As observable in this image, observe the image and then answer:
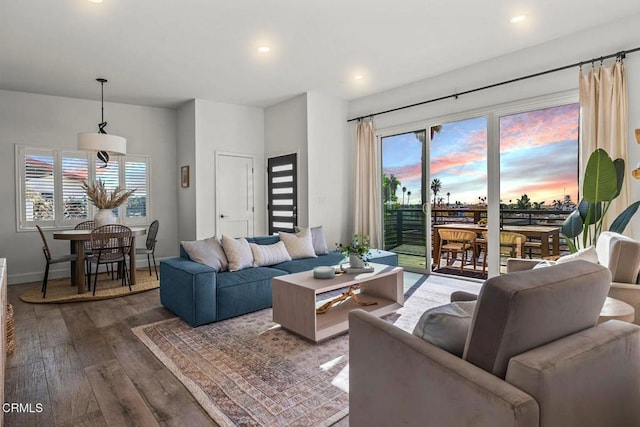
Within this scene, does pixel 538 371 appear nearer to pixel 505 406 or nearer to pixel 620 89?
pixel 505 406

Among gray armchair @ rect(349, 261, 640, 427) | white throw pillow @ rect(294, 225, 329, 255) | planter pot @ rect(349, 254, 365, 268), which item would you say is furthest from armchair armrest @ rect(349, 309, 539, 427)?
white throw pillow @ rect(294, 225, 329, 255)

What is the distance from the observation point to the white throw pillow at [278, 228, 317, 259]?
452cm

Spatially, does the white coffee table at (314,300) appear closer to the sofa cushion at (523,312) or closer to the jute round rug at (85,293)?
the sofa cushion at (523,312)

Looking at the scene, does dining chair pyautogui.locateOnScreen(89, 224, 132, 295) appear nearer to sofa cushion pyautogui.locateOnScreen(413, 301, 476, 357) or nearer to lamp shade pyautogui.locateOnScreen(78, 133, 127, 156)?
lamp shade pyautogui.locateOnScreen(78, 133, 127, 156)

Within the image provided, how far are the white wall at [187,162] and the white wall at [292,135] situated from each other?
4.31ft

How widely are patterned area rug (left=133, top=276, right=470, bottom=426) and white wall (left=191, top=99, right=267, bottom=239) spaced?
2891mm

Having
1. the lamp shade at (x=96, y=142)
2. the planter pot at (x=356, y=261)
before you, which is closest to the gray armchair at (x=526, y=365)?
the planter pot at (x=356, y=261)

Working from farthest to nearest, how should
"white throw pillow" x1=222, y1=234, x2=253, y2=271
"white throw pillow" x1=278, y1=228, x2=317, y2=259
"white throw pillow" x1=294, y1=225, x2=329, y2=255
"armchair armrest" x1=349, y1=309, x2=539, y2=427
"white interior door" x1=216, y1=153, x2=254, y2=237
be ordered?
"white interior door" x1=216, y1=153, x2=254, y2=237
"white throw pillow" x1=294, y1=225, x2=329, y2=255
"white throw pillow" x1=278, y1=228, x2=317, y2=259
"white throw pillow" x1=222, y1=234, x2=253, y2=271
"armchair armrest" x1=349, y1=309, x2=539, y2=427

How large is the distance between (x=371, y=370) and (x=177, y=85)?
5026 mm

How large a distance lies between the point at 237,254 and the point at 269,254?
44 centimetres

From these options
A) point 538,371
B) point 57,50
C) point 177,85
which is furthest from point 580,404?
point 177,85

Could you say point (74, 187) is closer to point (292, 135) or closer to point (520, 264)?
point (292, 135)

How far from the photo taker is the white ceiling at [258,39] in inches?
125

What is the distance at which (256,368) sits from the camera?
8.02 ft
